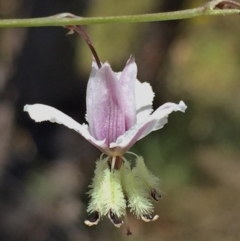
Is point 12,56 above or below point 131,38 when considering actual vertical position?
below

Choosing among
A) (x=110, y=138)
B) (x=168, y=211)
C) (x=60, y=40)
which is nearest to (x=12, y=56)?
(x=60, y=40)

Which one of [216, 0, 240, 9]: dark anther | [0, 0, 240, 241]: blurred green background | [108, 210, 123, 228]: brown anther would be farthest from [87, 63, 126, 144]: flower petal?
[0, 0, 240, 241]: blurred green background

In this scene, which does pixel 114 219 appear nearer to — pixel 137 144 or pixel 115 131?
pixel 115 131

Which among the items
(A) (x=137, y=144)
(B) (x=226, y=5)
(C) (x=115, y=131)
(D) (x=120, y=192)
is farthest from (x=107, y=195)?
(A) (x=137, y=144)

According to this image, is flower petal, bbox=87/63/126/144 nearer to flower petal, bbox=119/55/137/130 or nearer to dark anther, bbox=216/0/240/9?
flower petal, bbox=119/55/137/130

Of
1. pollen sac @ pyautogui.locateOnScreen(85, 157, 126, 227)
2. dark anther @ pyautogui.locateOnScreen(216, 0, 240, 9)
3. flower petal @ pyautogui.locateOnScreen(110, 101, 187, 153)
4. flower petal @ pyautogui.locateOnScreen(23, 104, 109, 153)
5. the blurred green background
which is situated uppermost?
the blurred green background

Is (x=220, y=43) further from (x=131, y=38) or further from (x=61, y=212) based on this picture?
(x=61, y=212)
